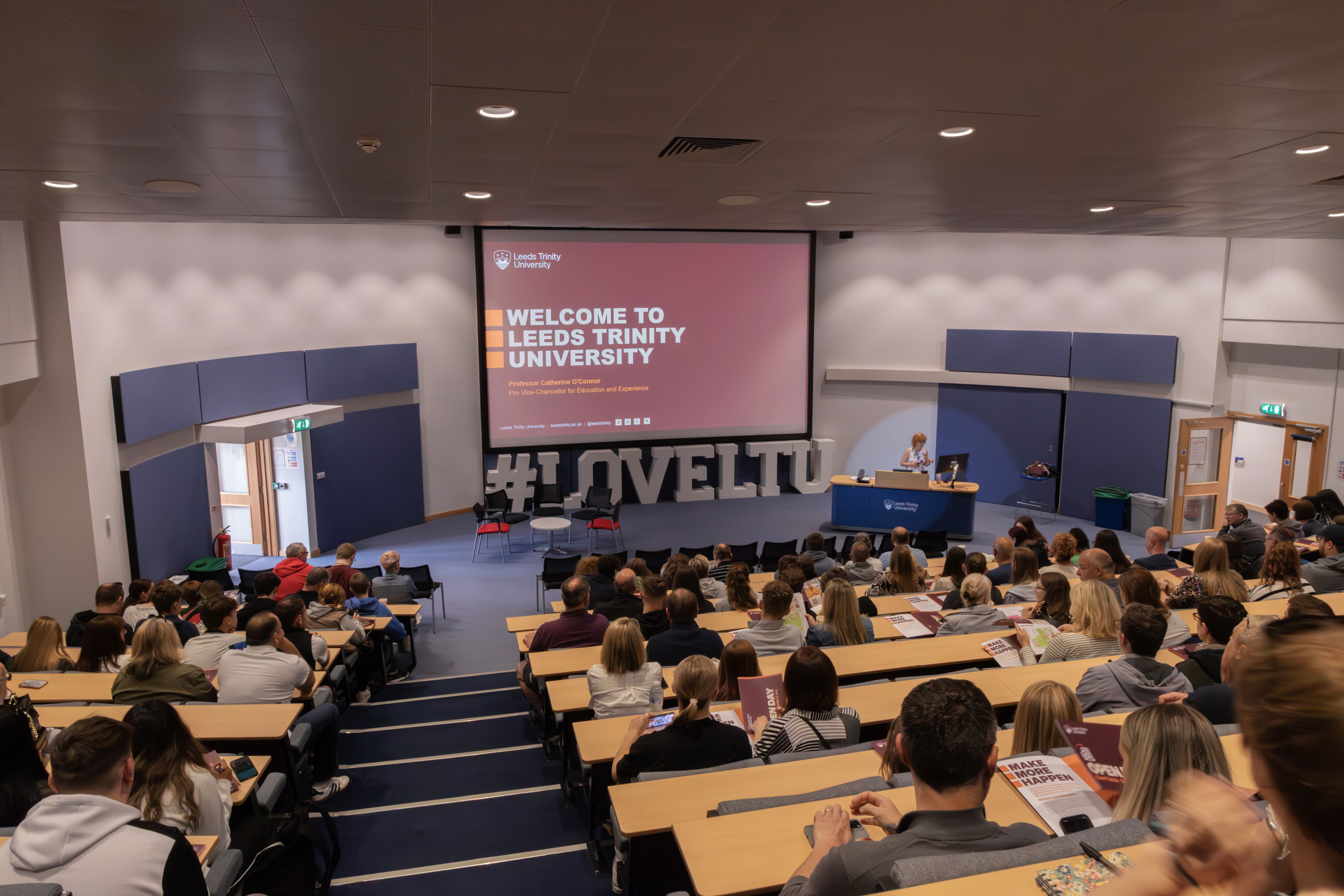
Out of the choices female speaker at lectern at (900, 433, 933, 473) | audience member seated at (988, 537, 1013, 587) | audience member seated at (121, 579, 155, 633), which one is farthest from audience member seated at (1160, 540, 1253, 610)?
audience member seated at (121, 579, 155, 633)

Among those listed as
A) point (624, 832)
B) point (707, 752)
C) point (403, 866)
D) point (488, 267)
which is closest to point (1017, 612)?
point (707, 752)

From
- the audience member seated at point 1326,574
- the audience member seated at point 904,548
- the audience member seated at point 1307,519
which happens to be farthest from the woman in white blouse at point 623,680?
the audience member seated at point 1307,519

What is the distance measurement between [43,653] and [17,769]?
2233mm

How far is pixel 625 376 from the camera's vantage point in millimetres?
13711

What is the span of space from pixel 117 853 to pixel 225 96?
272cm

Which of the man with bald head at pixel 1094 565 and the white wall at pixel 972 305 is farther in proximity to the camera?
the white wall at pixel 972 305

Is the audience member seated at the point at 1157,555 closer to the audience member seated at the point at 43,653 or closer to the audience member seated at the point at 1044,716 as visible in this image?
the audience member seated at the point at 1044,716

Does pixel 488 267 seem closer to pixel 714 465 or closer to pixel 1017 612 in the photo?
pixel 714 465

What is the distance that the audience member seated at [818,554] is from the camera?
824 cm

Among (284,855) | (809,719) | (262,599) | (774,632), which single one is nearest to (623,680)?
(774,632)

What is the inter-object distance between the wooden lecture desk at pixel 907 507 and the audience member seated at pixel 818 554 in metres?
3.78

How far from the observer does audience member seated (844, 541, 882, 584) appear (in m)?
7.55

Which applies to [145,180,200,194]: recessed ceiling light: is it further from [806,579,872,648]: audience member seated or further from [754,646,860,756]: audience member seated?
[806,579,872,648]: audience member seated

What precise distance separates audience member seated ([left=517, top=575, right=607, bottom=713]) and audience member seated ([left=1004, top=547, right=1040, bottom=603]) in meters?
3.09
